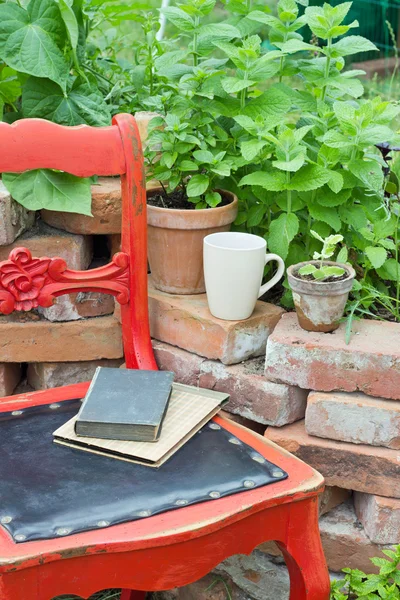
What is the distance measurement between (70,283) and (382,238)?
0.71 meters

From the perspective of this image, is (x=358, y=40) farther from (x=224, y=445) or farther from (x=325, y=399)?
(x=224, y=445)

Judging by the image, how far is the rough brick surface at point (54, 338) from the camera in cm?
210

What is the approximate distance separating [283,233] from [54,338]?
64cm

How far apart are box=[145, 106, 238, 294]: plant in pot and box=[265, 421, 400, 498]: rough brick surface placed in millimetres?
430

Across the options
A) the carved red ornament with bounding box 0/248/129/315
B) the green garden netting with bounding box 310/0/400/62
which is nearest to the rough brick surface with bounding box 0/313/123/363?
the carved red ornament with bounding box 0/248/129/315

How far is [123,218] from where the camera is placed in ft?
6.06

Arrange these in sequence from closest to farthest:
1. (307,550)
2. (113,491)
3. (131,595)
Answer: (113,491) → (307,550) → (131,595)

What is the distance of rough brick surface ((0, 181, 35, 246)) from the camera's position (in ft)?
6.27

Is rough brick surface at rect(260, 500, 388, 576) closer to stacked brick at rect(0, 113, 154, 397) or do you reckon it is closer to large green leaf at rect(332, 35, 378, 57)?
stacked brick at rect(0, 113, 154, 397)

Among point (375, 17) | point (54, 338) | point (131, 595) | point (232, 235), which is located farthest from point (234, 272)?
point (375, 17)

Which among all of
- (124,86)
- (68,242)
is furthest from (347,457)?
(124,86)

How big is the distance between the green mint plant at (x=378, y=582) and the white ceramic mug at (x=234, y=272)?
0.60 m

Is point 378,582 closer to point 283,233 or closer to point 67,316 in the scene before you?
point 283,233

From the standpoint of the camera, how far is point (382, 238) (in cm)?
194
